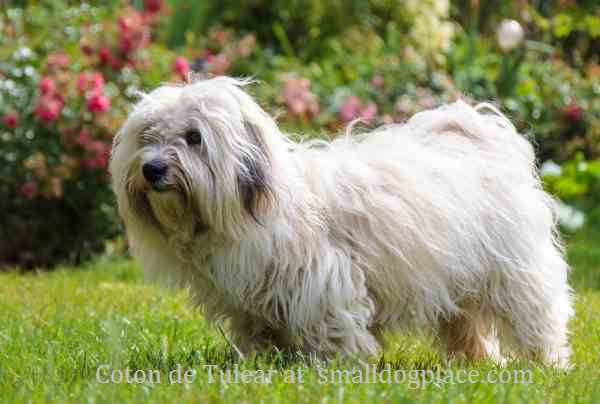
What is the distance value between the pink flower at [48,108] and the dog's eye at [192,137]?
367 centimetres

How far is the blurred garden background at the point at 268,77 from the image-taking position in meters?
7.71

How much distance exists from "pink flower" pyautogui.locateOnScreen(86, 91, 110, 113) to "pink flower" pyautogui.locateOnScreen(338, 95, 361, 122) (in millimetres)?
2482

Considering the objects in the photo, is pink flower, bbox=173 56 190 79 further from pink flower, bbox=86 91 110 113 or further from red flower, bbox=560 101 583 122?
red flower, bbox=560 101 583 122

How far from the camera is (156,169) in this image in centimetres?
392

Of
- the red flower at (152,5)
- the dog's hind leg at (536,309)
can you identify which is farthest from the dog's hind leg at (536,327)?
the red flower at (152,5)

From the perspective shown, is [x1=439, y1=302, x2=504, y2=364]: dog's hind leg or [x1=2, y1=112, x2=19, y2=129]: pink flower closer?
[x1=439, y1=302, x2=504, y2=364]: dog's hind leg

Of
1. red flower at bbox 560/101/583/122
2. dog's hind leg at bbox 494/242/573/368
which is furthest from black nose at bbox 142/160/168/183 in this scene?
red flower at bbox 560/101/583/122

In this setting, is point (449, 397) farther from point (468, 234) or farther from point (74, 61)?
point (74, 61)

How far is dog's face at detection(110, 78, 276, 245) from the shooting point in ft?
13.0

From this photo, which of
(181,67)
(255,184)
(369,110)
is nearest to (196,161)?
(255,184)

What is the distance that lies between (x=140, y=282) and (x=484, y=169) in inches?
128

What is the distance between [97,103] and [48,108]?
351 millimetres

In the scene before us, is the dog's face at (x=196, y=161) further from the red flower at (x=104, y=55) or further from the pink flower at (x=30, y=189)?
the red flower at (x=104, y=55)

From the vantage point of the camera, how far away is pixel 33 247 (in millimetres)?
8117
